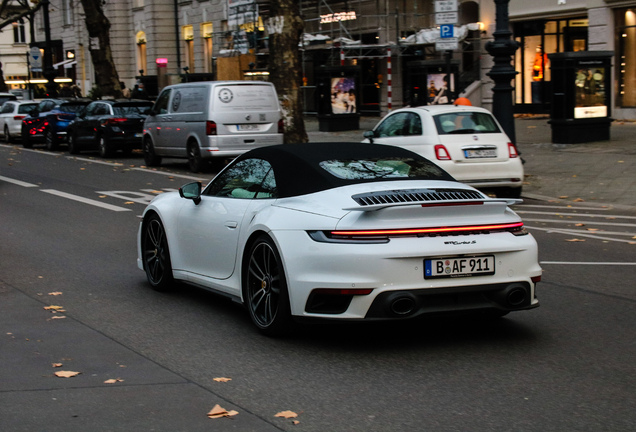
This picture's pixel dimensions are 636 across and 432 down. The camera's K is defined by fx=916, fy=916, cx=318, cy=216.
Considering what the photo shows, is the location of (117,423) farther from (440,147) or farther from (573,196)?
(573,196)

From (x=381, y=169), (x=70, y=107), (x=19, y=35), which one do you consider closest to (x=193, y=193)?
(x=381, y=169)

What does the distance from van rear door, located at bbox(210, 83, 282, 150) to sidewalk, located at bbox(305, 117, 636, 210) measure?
557 cm

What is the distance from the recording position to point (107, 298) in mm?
7598

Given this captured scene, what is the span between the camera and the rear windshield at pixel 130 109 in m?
25.0

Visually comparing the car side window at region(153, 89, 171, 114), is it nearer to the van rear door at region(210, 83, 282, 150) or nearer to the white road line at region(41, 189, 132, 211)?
the van rear door at region(210, 83, 282, 150)

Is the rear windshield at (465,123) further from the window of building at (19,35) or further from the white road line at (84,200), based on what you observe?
the window of building at (19,35)

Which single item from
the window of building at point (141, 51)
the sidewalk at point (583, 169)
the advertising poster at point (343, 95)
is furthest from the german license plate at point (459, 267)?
the window of building at point (141, 51)

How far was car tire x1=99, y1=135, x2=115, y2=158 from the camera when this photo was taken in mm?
24531

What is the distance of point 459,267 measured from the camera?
5.61 metres

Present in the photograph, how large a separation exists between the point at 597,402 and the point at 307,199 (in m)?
2.28

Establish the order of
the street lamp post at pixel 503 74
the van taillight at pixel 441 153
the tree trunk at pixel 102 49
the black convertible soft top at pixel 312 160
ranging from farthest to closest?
the tree trunk at pixel 102 49 < the street lamp post at pixel 503 74 < the van taillight at pixel 441 153 < the black convertible soft top at pixel 312 160

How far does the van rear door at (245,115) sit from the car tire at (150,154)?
9.53ft

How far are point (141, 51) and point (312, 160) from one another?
176 feet

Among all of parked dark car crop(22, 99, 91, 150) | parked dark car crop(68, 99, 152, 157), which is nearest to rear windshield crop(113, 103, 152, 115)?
parked dark car crop(68, 99, 152, 157)
